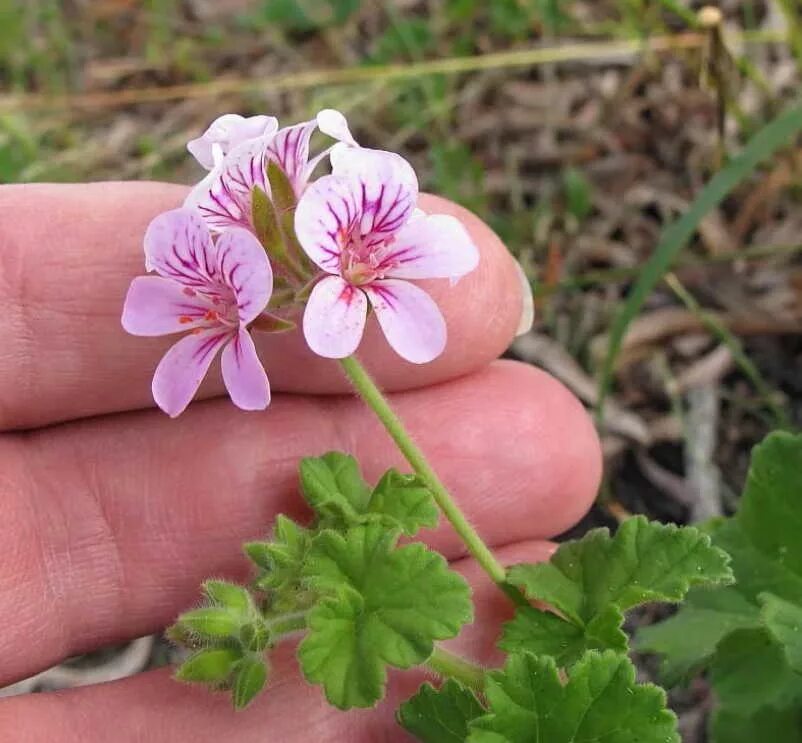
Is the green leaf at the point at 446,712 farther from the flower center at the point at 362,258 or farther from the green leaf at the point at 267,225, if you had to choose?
the green leaf at the point at 267,225

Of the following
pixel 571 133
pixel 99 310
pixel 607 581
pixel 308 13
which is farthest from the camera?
pixel 308 13

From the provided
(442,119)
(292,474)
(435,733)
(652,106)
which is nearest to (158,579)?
(292,474)

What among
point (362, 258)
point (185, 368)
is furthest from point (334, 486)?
point (362, 258)

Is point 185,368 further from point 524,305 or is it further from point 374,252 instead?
point 524,305

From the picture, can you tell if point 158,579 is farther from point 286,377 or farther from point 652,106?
point 652,106

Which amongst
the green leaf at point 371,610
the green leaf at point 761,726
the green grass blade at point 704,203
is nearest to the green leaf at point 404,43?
the green grass blade at point 704,203

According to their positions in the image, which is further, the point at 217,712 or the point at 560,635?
the point at 217,712
